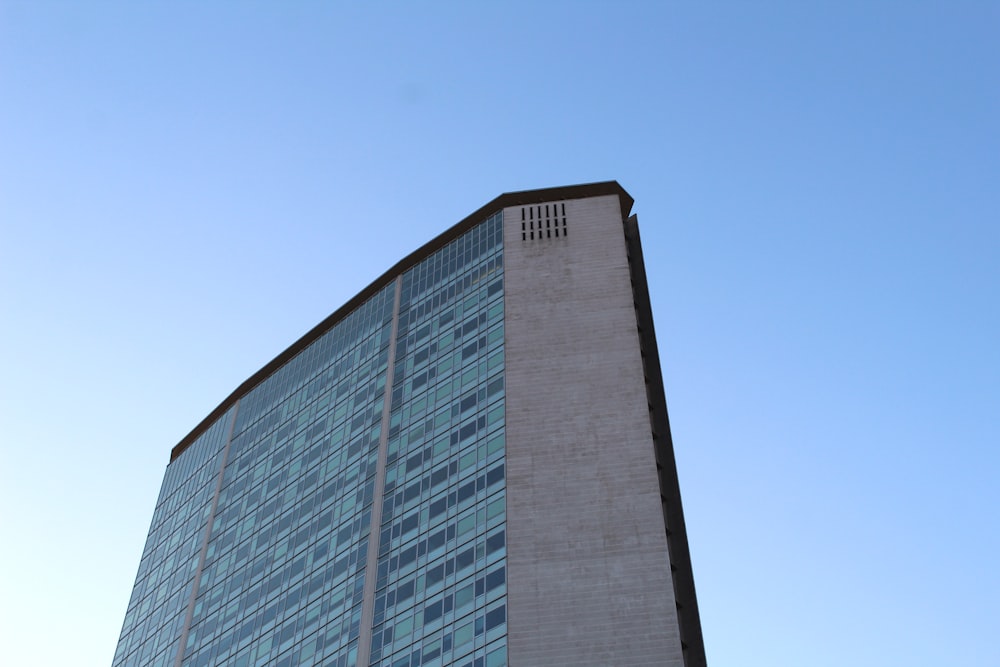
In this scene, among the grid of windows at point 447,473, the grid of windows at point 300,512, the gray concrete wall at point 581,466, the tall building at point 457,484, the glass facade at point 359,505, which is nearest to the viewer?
the gray concrete wall at point 581,466

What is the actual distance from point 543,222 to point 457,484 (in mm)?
26280

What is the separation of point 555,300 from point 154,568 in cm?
4920

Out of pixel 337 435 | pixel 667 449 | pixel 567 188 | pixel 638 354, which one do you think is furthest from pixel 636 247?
pixel 337 435

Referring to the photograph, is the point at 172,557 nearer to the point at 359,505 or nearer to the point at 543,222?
the point at 359,505

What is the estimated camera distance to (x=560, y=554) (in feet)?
223

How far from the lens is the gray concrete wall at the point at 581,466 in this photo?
209ft

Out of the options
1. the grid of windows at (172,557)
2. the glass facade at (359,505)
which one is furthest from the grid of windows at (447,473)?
the grid of windows at (172,557)

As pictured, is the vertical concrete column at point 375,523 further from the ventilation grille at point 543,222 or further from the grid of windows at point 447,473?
the ventilation grille at point 543,222

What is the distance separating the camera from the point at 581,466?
72750mm

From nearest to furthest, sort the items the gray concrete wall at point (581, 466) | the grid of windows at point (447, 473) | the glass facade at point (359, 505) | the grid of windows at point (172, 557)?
the gray concrete wall at point (581, 466), the grid of windows at point (447, 473), the glass facade at point (359, 505), the grid of windows at point (172, 557)

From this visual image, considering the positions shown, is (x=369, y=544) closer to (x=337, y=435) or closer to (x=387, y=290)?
(x=337, y=435)

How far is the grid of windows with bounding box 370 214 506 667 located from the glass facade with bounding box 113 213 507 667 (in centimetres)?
14

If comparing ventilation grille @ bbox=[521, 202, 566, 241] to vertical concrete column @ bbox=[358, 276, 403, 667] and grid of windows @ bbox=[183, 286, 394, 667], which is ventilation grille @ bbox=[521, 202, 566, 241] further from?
grid of windows @ bbox=[183, 286, 394, 667]

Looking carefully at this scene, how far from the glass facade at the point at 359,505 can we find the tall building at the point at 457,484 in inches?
8.3
